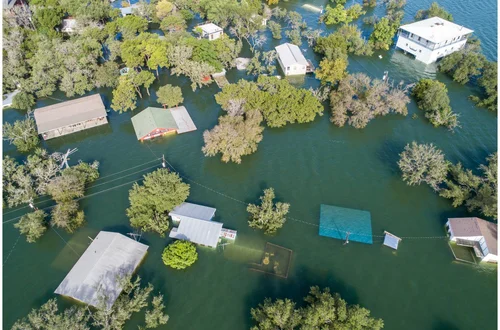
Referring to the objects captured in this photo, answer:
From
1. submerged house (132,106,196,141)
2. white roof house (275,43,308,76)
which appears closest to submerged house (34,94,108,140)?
submerged house (132,106,196,141)

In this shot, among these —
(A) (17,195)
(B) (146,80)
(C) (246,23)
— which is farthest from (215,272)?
(C) (246,23)

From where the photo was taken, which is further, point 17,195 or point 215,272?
point 17,195

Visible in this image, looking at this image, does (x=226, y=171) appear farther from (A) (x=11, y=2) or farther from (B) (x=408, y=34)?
(A) (x=11, y=2)

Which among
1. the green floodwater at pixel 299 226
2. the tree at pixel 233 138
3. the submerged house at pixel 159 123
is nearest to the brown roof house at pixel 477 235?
the green floodwater at pixel 299 226

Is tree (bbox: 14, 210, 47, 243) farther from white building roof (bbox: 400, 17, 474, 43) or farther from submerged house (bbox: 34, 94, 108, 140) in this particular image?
white building roof (bbox: 400, 17, 474, 43)

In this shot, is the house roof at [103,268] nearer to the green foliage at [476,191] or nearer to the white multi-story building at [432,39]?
the green foliage at [476,191]
